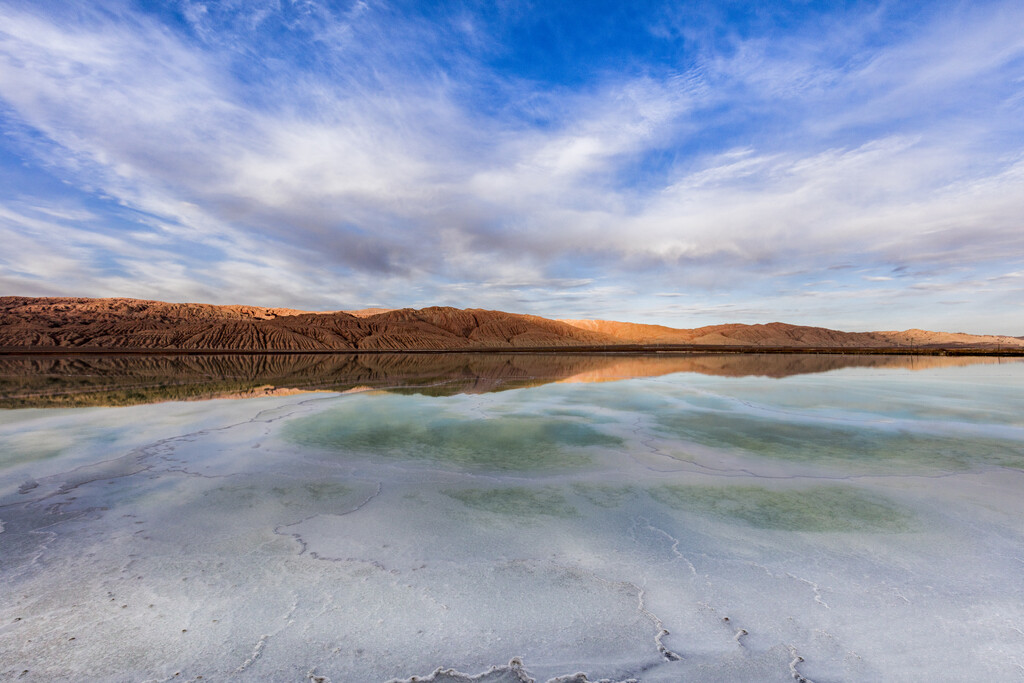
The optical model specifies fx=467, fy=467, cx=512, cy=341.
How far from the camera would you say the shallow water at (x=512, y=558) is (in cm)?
250

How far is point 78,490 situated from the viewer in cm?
523

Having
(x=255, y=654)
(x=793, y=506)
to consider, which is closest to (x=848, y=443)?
(x=793, y=506)

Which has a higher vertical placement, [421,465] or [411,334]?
[411,334]

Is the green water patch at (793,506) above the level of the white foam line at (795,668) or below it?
above

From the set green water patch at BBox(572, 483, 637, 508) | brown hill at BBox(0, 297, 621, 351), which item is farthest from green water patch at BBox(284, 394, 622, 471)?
brown hill at BBox(0, 297, 621, 351)

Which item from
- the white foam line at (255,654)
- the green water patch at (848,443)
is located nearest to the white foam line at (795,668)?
the white foam line at (255,654)

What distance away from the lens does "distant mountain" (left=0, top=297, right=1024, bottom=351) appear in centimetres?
8931

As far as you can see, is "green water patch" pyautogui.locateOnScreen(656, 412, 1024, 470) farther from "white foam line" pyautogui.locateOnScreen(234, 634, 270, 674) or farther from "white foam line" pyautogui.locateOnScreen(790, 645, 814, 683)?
"white foam line" pyautogui.locateOnScreen(234, 634, 270, 674)

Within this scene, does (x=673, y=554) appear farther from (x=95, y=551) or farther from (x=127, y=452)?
(x=127, y=452)

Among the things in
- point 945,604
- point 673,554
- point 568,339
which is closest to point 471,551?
point 673,554

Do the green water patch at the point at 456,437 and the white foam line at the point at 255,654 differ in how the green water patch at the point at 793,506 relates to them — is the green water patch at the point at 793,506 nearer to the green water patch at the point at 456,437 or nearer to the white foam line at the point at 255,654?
the green water patch at the point at 456,437

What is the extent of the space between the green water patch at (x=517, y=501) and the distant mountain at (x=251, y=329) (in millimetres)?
88258

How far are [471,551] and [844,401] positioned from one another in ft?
43.4

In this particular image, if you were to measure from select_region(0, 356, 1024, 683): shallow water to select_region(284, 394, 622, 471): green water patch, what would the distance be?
0.09 m
